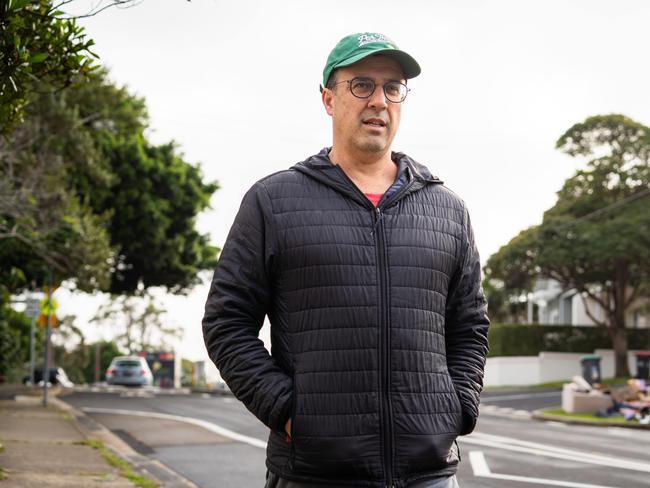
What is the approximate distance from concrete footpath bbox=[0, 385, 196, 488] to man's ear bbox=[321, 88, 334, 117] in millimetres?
5487

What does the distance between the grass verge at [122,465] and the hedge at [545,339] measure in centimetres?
3672

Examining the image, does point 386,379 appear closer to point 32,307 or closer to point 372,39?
point 372,39

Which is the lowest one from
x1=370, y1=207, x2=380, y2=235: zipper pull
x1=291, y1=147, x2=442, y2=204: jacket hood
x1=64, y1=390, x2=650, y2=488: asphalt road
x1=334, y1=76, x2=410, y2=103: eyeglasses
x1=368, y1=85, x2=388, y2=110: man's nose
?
x1=64, y1=390, x2=650, y2=488: asphalt road

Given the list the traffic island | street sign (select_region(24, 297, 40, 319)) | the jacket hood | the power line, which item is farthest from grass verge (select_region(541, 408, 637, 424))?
the power line

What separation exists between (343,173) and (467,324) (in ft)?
2.10

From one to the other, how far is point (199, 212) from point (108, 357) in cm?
4799

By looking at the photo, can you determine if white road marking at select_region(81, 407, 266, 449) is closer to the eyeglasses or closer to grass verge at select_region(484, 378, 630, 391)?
the eyeglasses

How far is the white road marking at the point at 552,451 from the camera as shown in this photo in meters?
10.7

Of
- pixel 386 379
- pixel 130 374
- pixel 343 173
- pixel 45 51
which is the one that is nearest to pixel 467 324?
pixel 386 379

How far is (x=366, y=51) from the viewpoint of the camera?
310 cm

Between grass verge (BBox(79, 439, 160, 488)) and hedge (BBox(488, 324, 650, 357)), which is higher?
hedge (BBox(488, 324, 650, 357))

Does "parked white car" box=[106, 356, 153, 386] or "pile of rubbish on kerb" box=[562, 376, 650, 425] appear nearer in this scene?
"pile of rubbish on kerb" box=[562, 376, 650, 425]

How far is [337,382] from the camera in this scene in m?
2.89

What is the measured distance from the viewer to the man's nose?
3.14m
